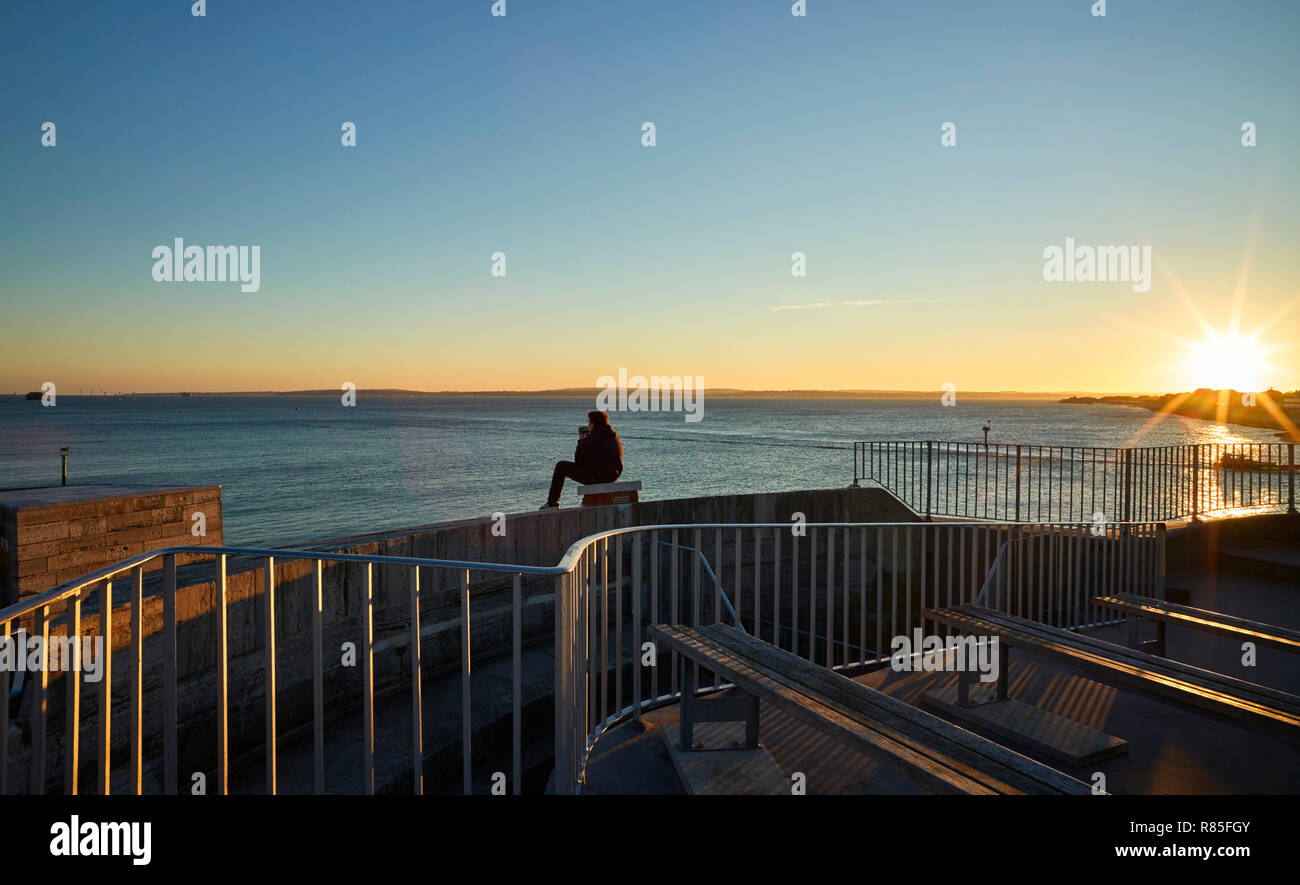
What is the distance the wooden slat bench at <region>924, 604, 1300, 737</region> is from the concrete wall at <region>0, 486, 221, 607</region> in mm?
7928

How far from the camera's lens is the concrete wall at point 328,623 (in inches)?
215

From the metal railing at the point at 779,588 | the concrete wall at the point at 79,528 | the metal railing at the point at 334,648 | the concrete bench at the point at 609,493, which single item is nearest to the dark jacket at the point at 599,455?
the concrete bench at the point at 609,493

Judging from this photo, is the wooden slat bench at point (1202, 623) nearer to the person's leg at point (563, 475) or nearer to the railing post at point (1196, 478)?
the person's leg at point (563, 475)

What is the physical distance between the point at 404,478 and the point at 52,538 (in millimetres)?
42340

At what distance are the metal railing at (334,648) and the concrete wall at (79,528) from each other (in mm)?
1781

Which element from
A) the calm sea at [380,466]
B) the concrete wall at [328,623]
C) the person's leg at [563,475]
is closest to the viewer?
the concrete wall at [328,623]

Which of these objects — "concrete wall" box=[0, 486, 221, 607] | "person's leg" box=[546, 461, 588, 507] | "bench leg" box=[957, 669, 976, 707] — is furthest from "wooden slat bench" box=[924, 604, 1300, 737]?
"concrete wall" box=[0, 486, 221, 607]

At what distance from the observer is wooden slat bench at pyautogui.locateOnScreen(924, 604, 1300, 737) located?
3451 mm

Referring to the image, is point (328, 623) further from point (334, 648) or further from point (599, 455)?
point (599, 455)
